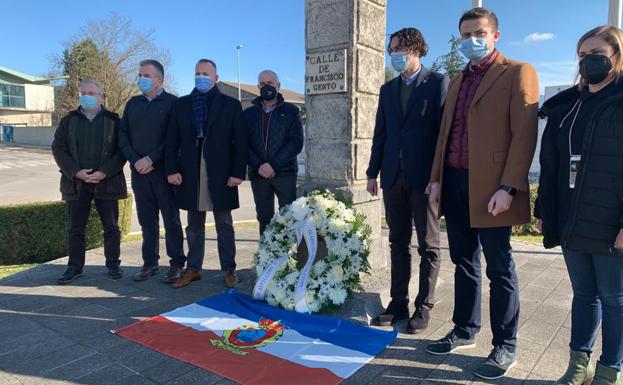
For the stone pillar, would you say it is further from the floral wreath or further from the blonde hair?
the blonde hair

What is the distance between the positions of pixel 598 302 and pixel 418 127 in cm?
160

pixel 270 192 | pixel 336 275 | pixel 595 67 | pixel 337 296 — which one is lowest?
pixel 337 296

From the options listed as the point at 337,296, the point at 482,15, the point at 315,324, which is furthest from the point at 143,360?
the point at 482,15

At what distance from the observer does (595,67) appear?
2.37 meters

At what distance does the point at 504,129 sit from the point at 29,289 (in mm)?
4579

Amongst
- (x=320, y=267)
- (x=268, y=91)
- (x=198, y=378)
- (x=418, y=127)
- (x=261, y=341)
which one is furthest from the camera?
(x=268, y=91)

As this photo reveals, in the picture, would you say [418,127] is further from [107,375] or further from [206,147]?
[107,375]

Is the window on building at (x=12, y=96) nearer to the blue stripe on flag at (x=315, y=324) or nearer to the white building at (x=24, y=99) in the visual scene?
the white building at (x=24, y=99)

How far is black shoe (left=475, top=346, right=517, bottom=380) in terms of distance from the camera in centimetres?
283

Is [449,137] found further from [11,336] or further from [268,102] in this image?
[11,336]

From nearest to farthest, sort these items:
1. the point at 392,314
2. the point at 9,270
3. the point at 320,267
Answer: the point at 392,314
the point at 320,267
the point at 9,270

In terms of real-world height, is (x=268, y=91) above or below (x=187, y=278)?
above

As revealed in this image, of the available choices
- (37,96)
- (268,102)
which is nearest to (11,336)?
(268,102)

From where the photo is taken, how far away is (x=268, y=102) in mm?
4664
